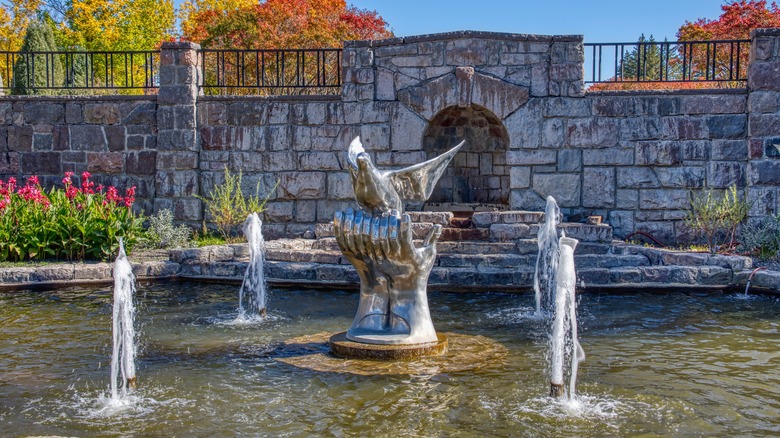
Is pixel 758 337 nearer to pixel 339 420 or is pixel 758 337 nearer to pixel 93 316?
pixel 339 420

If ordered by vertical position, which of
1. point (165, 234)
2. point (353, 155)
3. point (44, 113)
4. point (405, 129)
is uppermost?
point (44, 113)

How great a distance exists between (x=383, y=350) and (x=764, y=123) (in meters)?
7.74

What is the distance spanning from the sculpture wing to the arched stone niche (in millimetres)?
6518

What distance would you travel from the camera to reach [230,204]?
38.4 feet

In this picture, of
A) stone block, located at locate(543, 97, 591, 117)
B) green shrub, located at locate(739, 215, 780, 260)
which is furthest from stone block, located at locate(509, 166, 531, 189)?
green shrub, located at locate(739, 215, 780, 260)

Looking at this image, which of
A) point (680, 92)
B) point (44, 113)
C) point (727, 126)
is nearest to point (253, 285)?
point (44, 113)

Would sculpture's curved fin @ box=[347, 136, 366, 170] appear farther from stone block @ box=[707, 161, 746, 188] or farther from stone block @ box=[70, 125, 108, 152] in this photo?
stone block @ box=[70, 125, 108, 152]

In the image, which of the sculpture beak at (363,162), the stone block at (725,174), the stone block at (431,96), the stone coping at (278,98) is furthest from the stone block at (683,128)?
the sculpture beak at (363,162)

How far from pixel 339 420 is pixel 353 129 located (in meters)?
7.73

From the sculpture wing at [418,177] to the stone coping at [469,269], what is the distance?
9.64 ft

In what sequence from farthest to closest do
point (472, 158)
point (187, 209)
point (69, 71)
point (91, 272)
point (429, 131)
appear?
1. point (69, 71)
2. point (472, 158)
3. point (429, 131)
4. point (187, 209)
5. point (91, 272)

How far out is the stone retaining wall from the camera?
450 inches

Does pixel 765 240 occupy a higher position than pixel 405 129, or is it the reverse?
pixel 405 129

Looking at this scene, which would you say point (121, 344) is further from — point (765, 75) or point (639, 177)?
point (765, 75)
